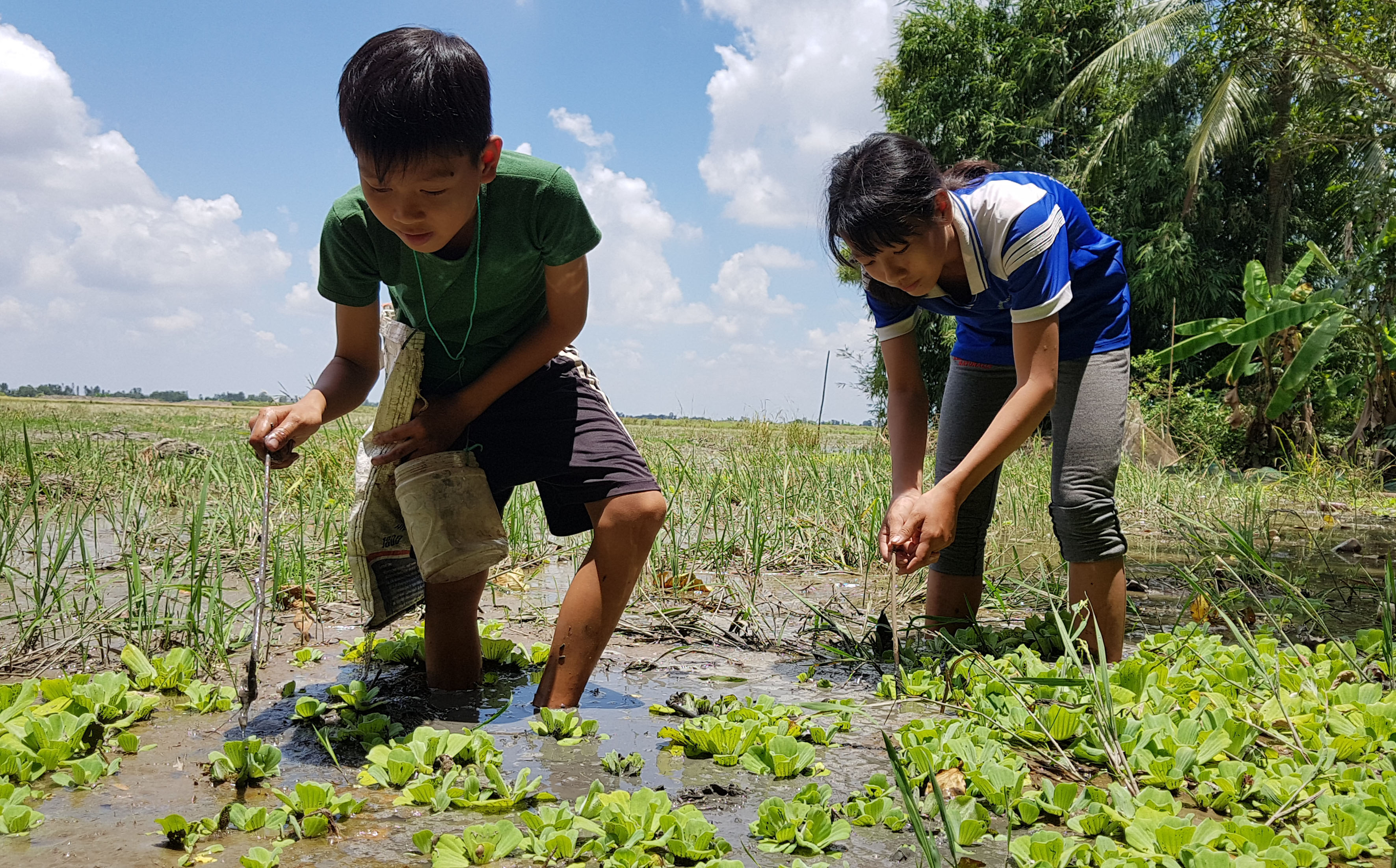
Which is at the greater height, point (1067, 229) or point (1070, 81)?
point (1070, 81)

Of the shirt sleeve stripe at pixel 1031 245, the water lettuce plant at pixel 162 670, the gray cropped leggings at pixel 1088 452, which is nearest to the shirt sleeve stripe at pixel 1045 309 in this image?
the shirt sleeve stripe at pixel 1031 245

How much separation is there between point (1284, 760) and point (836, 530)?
290 centimetres

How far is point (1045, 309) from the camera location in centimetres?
226

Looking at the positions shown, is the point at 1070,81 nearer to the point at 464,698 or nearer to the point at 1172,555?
the point at 1172,555

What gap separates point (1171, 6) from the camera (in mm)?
17703

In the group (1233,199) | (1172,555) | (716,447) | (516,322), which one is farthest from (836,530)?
(1233,199)

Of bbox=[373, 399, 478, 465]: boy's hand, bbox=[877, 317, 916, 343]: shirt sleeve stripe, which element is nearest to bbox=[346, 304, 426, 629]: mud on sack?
bbox=[373, 399, 478, 465]: boy's hand

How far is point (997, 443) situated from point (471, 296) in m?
1.34

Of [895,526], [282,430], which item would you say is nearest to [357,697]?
[282,430]

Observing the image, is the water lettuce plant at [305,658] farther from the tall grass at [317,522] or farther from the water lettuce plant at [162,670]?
the water lettuce plant at [162,670]

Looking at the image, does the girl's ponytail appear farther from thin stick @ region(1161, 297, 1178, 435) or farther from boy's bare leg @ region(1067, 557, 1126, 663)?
thin stick @ region(1161, 297, 1178, 435)

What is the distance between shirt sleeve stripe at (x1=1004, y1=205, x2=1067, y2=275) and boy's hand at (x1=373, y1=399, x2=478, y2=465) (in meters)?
1.41

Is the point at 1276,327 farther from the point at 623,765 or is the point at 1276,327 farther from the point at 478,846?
the point at 478,846

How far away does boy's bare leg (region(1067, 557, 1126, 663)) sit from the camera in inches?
99.3
